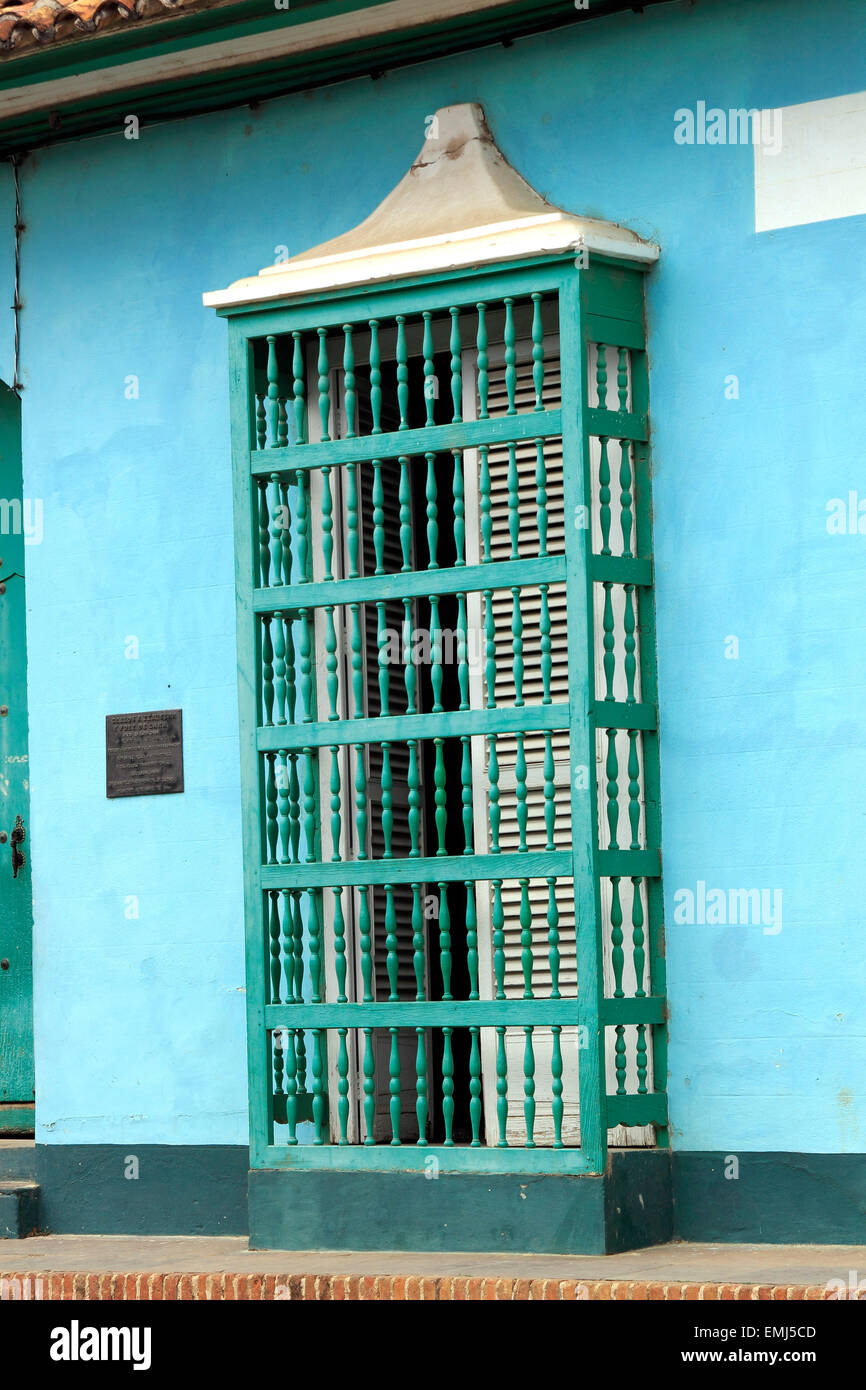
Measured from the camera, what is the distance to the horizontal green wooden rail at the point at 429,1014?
6285 mm

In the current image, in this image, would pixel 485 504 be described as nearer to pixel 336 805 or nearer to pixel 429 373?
pixel 429 373

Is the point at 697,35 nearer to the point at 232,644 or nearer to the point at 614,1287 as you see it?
the point at 232,644

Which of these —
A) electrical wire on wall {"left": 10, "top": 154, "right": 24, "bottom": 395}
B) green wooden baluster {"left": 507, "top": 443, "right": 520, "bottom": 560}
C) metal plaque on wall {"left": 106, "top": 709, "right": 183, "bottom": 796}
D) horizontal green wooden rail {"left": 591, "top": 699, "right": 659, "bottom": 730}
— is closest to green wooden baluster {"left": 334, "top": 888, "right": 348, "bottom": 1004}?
horizontal green wooden rail {"left": 591, "top": 699, "right": 659, "bottom": 730}

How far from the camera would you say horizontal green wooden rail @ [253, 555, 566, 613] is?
6.43 m

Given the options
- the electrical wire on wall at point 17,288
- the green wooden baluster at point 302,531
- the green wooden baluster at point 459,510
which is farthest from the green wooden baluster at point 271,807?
the electrical wire on wall at point 17,288

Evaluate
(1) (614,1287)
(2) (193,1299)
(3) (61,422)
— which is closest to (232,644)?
(3) (61,422)

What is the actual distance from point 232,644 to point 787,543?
2.19 m

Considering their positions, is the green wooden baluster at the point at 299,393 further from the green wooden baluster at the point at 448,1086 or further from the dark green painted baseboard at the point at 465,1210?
the dark green painted baseboard at the point at 465,1210

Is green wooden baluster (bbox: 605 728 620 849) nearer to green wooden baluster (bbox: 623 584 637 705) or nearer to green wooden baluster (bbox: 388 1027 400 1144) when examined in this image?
green wooden baluster (bbox: 623 584 637 705)

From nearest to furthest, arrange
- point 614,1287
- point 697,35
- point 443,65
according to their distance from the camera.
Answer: point 614,1287 → point 697,35 → point 443,65

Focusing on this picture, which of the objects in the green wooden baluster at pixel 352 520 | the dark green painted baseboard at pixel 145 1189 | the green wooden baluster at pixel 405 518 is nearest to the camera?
the green wooden baluster at pixel 405 518

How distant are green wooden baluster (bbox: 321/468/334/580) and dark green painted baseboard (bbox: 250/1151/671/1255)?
202 centimetres

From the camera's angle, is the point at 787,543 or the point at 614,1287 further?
the point at 787,543

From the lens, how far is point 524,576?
21.2 feet
